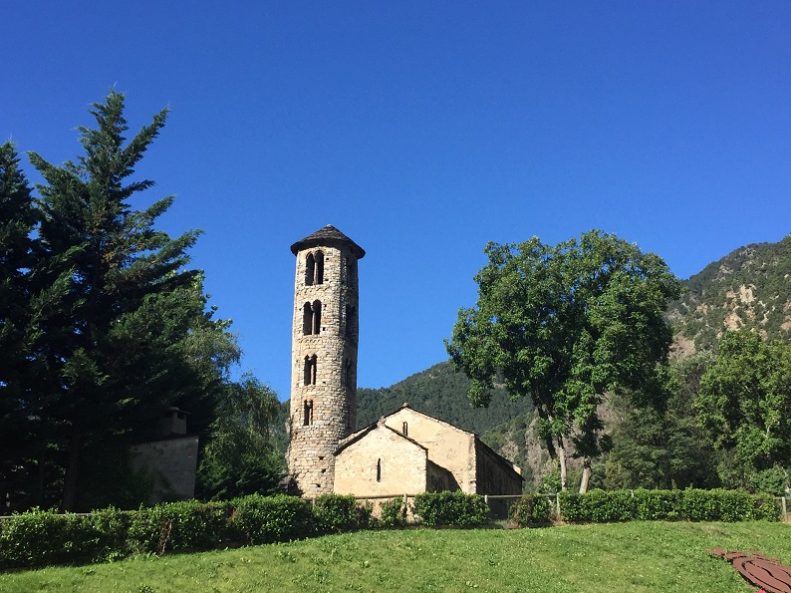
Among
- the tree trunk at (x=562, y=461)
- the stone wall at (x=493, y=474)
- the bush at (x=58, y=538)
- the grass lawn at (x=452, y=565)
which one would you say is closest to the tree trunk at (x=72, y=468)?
the bush at (x=58, y=538)

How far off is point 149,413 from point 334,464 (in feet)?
39.5

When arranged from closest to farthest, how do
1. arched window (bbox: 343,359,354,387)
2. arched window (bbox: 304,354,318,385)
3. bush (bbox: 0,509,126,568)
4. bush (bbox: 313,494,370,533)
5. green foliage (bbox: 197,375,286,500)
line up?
bush (bbox: 0,509,126,568) → bush (bbox: 313,494,370,533) → green foliage (bbox: 197,375,286,500) → arched window (bbox: 304,354,318,385) → arched window (bbox: 343,359,354,387)

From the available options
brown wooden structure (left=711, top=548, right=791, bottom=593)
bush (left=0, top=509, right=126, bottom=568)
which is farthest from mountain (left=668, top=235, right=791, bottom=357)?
bush (left=0, top=509, right=126, bottom=568)

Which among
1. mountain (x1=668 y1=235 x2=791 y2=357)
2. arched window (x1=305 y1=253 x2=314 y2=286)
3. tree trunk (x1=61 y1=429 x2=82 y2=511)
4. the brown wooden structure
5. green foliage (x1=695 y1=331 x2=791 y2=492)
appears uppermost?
mountain (x1=668 y1=235 x2=791 y2=357)

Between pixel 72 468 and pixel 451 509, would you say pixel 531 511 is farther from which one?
pixel 72 468

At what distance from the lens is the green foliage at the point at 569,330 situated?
35.7 m

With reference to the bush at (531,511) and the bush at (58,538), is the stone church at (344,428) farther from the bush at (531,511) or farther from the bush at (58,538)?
the bush at (58,538)

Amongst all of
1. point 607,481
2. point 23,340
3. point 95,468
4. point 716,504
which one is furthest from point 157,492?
point 607,481

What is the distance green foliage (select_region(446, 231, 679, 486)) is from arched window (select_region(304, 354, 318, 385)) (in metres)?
8.84

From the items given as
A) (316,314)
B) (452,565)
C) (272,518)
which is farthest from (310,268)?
(452,565)

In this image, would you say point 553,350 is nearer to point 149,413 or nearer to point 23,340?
point 149,413

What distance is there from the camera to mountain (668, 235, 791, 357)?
126125mm

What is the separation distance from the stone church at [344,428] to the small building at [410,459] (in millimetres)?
50

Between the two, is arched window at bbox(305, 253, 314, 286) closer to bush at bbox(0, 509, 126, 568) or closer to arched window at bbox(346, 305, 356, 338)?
arched window at bbox(346, 305, 356, 338)
